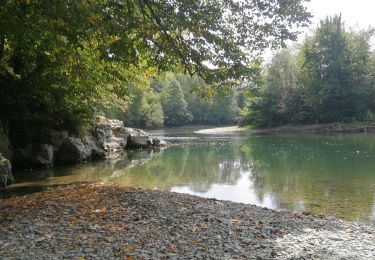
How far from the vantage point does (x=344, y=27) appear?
68.8m

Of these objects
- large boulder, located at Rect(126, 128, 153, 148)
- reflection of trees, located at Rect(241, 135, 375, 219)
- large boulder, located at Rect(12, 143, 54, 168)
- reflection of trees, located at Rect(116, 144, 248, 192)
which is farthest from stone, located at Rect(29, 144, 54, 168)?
large boulder, located at Rect(126, 128, 153, 148)

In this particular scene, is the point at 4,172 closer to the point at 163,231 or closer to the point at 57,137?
the point at 57,137

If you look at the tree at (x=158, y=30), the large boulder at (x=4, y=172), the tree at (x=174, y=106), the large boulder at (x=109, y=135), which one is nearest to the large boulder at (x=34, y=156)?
the large boulder at (x=4, y=172)

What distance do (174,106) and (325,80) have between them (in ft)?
146

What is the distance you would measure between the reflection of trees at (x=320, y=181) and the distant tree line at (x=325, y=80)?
3623 cm

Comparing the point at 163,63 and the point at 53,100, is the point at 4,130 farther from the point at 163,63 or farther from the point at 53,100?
the point at 163,63

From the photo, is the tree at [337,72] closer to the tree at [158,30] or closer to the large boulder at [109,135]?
the large boulder at [109,135]

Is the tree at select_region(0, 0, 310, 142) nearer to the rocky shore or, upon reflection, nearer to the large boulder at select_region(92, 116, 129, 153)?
the rocky shore

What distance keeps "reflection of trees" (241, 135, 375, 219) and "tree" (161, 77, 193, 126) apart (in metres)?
72.4

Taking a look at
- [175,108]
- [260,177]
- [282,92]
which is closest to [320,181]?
[260,177]

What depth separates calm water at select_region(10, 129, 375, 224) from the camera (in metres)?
14.9

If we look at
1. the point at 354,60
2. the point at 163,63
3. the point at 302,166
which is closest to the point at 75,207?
the point at 163,63

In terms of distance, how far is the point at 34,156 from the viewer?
2344cm

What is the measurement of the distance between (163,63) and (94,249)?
5165mm
